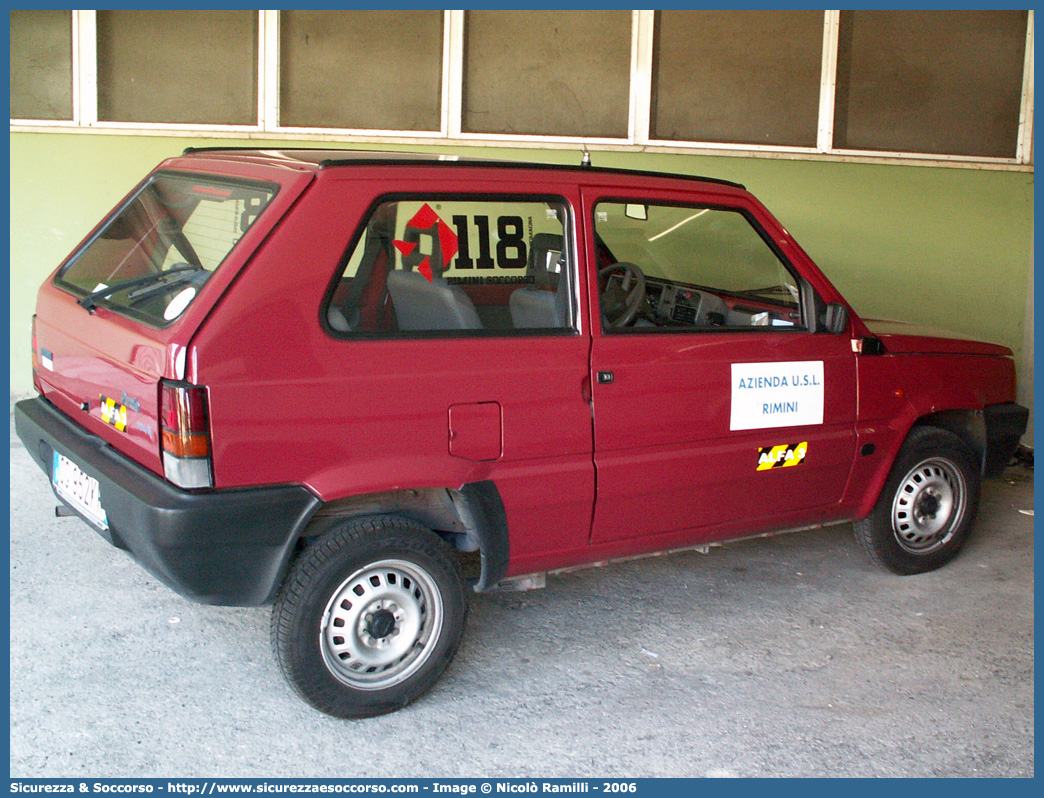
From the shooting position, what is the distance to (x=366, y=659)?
3344 millimetres

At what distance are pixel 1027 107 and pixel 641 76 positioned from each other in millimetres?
2780

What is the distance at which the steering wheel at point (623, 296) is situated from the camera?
367cm

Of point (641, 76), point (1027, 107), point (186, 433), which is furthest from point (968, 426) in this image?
point (186, 433)

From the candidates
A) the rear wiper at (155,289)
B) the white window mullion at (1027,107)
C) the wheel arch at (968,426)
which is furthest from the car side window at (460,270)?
the white window mullion at (1027,107)

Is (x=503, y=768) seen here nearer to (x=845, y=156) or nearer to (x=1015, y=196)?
(x=845, y=156)

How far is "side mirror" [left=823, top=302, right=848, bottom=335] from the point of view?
13.6 feet

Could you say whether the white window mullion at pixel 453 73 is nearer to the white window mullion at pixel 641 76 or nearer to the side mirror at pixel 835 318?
the white window mullion at pixel 641 76

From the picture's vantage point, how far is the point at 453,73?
6.75m

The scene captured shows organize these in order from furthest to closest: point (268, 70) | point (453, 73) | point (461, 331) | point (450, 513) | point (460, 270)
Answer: point (453, 73) < point (268, 70) < point (460, 270) < point (450, 513) < point (461, 331)

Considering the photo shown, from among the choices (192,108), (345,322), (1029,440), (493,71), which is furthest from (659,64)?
(345,322)

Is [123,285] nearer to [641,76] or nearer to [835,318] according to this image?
[835,318]

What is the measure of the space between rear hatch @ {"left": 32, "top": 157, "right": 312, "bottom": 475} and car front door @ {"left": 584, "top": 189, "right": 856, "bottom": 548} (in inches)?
47.1

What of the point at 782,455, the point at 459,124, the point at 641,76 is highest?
the point at 641,76

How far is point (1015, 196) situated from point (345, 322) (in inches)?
231
